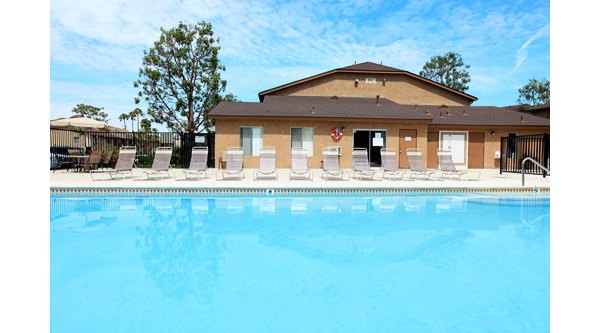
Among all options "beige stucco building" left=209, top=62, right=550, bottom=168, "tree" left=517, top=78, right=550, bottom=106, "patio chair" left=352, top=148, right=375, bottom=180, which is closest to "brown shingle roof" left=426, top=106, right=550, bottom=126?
"beige stucco building" left=209, top=62, right=550, bottom=168

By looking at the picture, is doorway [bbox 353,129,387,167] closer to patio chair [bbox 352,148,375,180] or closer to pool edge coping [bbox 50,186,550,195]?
patio chair [bbox 352,148,375,180]

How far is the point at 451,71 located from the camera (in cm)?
4334

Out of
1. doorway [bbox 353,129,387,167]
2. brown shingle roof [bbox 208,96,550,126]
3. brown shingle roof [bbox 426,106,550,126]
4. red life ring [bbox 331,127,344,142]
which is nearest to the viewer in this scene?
brown shingle roof [bbox 208,96,550,126]

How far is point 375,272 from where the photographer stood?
399 centimetres

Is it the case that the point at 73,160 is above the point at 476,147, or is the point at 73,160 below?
below

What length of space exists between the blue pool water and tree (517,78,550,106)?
162 feet

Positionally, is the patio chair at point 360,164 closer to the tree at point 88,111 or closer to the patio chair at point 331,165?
the patio chair at point 331,165

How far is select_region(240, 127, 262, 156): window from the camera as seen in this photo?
16.0 metres

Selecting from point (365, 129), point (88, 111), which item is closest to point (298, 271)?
point (365, 129)

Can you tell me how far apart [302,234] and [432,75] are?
44.1 m

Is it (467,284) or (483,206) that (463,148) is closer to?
(483,206)

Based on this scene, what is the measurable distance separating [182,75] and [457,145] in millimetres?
17337

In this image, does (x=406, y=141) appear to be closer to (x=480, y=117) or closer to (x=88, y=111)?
(x=480, y=117)

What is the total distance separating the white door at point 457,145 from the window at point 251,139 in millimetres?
10160
